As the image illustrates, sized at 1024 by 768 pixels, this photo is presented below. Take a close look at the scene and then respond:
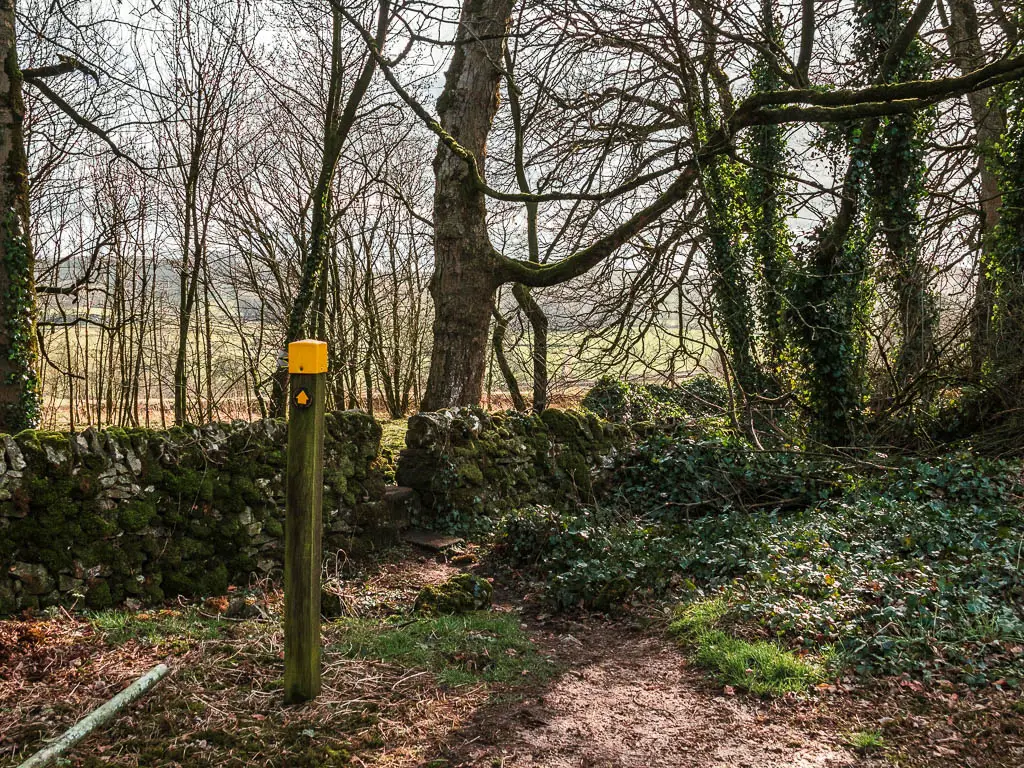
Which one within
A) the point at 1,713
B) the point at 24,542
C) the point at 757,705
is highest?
the point at 24,542

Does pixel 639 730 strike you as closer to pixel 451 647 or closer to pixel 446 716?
pixel 446 716

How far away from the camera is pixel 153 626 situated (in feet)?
15.9

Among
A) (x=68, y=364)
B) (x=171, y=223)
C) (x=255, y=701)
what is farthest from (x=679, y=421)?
(x=68, y=364)

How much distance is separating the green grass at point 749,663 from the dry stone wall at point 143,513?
366 centimetres

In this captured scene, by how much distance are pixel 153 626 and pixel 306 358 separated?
2.46 m

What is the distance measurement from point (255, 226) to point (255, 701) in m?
11.6

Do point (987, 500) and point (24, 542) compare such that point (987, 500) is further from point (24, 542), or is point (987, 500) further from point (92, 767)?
point (24, 542)

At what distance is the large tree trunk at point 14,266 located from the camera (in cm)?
841

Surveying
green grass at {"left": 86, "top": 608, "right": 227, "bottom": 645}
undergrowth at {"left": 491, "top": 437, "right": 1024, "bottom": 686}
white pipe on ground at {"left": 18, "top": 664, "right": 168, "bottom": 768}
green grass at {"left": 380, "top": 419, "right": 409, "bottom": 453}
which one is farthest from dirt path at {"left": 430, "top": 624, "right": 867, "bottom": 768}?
green grass at {"left": 380, "top": 419, "right": 409, "bottom": 453}

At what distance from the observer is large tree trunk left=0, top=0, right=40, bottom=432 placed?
8414mm

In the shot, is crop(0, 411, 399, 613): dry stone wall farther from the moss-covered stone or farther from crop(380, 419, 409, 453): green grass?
crop(380, 419, 409, 453): green grass

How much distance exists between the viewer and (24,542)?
5125 millimetres

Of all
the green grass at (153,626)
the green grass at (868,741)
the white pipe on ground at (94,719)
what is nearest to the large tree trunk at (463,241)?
the green grass at (153,626)

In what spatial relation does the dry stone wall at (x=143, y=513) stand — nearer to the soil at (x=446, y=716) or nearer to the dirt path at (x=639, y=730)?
the soil at (x=446, y=716)
